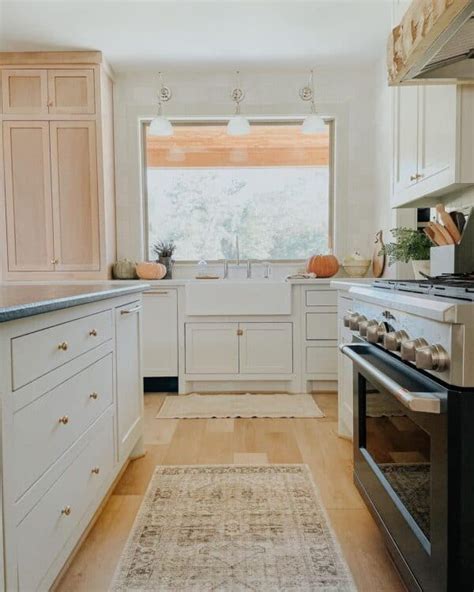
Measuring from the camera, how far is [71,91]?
3.46 meters

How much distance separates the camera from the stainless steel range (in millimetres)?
867

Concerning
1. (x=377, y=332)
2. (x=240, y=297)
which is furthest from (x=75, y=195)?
(x=377, y=332)

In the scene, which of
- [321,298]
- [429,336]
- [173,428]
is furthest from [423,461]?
[321,298]

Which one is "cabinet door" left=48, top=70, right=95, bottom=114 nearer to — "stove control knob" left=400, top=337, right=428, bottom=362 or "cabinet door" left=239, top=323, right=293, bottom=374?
"cabinet door" left=239, top=323, right=293, bottom=374

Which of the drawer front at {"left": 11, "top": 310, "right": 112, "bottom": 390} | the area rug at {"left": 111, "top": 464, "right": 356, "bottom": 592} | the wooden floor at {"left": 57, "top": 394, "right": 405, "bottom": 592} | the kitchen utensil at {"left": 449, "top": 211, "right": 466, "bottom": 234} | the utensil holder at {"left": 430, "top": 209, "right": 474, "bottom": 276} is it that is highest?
the kitchen utensil at {"left": 449, "top": 211, "right": 466, "bottom": 234}

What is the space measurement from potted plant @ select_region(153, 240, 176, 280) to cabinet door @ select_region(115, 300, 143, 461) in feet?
5.12

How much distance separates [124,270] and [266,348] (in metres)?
1.32

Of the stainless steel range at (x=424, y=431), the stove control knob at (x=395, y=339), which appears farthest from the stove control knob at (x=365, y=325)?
the stove control knob at (x=395, y=339)

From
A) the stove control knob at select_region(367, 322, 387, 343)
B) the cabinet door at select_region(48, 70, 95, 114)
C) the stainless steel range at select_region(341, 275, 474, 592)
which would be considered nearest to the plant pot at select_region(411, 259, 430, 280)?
the stainless steel range at select_region(341, 275, 474, 592)

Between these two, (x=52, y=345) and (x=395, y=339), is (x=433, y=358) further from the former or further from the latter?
(x=52, y=345)

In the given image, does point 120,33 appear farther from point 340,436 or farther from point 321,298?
point 340,436

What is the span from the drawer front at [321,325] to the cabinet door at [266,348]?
15cm

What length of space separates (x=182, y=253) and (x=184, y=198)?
49 cm

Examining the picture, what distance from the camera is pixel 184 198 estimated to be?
4016 millimetres
